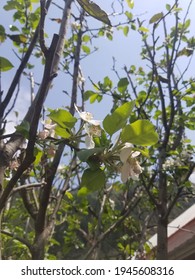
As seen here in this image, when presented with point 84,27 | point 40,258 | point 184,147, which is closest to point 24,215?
point 184,147

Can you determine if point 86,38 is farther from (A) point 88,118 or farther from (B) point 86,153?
(B) point 86,153

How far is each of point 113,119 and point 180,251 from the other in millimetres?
3390

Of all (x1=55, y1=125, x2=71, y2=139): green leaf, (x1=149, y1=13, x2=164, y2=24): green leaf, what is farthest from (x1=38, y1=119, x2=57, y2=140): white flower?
(x1=149, y1=13, x2=164, y2=24): green leaf

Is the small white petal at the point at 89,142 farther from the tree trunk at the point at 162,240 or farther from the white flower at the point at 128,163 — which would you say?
the tree trunk at the point at 162,240

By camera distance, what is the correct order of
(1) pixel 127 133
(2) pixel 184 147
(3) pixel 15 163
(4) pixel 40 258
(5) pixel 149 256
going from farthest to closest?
(5) pixel 149 256
(2) pixel 184 147
(4) pixel 40 258
(3) pixel 15 163
(1) pixel 127 133

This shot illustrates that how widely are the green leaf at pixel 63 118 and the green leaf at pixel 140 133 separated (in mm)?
135

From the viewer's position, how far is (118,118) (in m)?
0.79

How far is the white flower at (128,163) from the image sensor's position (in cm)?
80

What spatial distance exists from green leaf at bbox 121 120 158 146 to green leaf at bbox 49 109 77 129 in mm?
135

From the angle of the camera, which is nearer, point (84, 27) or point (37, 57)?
point (84, 27)

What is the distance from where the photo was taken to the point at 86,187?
2.74 feet

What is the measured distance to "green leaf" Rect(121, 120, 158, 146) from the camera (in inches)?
30.6

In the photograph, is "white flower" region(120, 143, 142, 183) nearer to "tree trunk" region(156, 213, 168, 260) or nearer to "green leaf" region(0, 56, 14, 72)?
"green leaf" region(0, 56, 14, 72)
